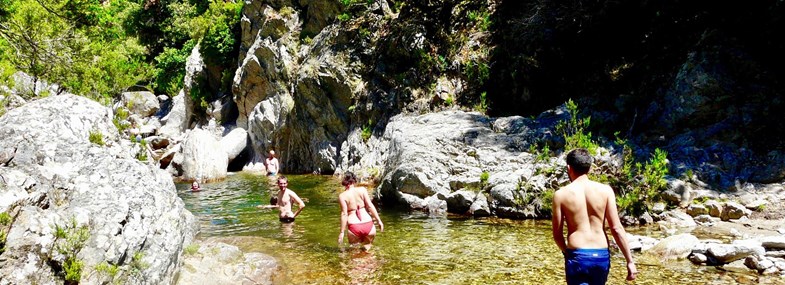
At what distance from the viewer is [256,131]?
23906 mm

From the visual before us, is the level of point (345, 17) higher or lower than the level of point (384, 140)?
higher

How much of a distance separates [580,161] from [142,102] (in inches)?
1237

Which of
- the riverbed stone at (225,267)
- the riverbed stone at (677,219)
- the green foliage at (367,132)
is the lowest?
the riverbed stone at (225,267)

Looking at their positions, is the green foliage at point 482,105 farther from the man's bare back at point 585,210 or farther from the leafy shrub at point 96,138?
the man's bare back at point 585,210

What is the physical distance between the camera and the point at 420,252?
8.25 m

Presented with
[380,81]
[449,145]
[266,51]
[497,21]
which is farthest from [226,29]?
[449,145]

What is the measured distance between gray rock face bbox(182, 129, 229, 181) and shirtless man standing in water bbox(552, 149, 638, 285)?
1784cm

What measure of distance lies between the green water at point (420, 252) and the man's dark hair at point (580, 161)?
276 centimetres

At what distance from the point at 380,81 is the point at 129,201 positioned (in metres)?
13.5

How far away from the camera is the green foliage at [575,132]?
10891 millimetres

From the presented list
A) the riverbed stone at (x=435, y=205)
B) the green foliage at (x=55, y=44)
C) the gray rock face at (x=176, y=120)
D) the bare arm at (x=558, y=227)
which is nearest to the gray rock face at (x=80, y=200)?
the green foliage at (x=55, y=44)

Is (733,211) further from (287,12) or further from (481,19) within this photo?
(287,12)

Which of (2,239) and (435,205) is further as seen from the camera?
(435,205)

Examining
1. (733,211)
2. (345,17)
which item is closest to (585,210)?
(733,211)
